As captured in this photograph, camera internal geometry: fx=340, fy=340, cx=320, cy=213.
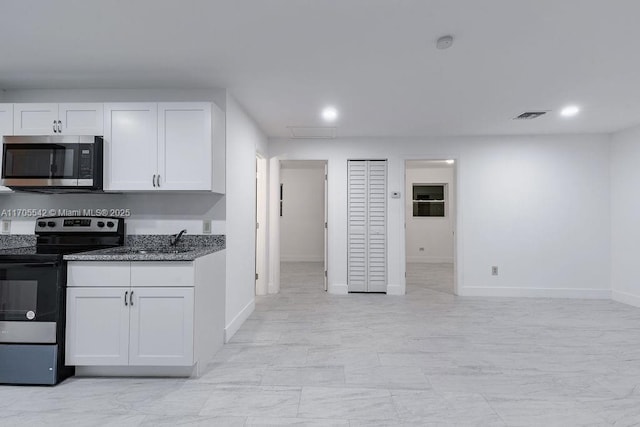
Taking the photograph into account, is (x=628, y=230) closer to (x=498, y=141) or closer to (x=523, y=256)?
(x=523, y=256)

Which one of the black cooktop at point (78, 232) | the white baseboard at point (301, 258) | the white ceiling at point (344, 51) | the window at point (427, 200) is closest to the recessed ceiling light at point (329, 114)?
the white ceiling at point (344, 51)

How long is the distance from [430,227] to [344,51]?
7.14 m

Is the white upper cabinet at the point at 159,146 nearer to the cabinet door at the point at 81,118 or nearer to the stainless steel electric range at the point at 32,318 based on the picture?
the cabinet door at the point at 81,118

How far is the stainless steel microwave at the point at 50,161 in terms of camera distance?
279cm

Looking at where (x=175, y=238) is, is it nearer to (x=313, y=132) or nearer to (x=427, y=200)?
(x=313, y=132)

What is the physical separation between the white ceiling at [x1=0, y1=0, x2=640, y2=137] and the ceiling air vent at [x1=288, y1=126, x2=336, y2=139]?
761mm

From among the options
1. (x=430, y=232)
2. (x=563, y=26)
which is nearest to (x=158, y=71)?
(x=563, y=26)

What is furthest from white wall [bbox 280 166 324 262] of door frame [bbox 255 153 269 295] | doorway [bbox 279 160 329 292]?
door frame [bbox 255 153 269 295]

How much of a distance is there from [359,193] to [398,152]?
86 cm

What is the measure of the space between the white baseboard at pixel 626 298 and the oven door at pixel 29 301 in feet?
21.0

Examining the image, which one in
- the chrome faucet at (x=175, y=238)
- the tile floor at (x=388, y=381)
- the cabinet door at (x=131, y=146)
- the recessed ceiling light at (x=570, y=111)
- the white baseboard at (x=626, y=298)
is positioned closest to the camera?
the tile floor at (x=388, y=381)

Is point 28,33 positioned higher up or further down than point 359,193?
higher up

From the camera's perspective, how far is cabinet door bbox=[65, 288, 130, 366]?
2.40 metres

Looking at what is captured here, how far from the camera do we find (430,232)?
8.88 meters
